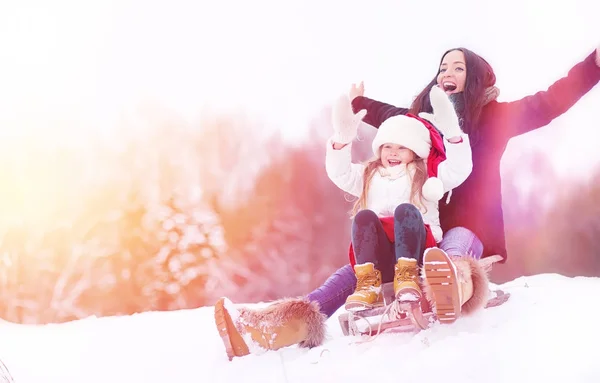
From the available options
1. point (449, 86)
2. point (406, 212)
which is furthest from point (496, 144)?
point (406, 212)

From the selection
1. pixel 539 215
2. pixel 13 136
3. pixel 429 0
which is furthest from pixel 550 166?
pixel 13 136

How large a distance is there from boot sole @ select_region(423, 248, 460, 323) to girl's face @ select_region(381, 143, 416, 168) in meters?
0.29

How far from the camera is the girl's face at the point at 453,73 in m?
1.43

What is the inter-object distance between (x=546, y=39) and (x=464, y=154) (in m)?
0.39

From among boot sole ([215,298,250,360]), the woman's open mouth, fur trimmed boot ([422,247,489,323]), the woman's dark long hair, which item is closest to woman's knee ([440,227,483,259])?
fur trimmed boot ([422,247,489,323])

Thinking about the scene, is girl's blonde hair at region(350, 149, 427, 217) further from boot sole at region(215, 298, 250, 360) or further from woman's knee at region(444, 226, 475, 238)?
boot sole at region(215, 298, 250, 360)

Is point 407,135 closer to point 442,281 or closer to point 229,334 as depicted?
point 442,281

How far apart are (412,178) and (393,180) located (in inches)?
1.7

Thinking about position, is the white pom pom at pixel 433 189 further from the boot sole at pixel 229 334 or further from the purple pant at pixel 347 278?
the boot sole at pixel 229 334

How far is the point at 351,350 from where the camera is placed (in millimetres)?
1177

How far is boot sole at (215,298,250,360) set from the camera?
3.99ft

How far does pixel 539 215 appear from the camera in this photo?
143 cm

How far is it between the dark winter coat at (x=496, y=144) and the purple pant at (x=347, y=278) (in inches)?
1.1

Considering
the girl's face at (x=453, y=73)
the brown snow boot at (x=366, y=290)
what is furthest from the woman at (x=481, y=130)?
the brown snow boot at (x=366, y=290)
